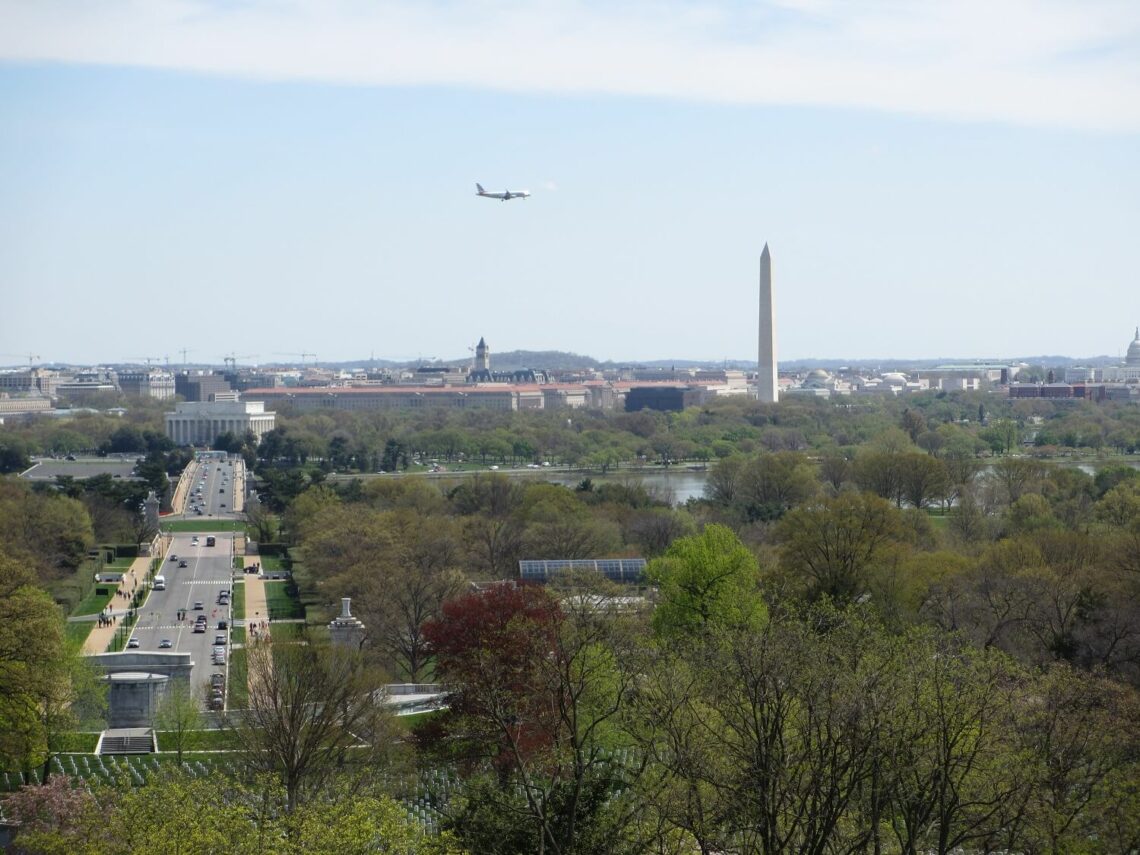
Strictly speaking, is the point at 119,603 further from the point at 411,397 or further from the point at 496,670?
the point at 411,397

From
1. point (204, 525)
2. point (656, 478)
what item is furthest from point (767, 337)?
point (204, 525)

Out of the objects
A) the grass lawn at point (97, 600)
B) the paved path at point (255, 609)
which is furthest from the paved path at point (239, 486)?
the paved path at point (255, 609)

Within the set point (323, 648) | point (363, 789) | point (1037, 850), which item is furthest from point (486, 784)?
point (323, 648)

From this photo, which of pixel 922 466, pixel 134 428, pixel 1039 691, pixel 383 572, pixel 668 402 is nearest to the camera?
pixel 1039 691

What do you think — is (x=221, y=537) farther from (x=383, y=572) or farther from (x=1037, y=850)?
(x=1037, y=850)

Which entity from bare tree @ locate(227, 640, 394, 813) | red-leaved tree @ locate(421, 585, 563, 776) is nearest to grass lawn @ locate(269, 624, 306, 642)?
red-leaved tree @ locate(421, 585, 563, 776)

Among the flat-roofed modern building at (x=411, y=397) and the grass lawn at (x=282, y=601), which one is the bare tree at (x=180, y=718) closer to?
the grass lawn at (x=282, y=601)
